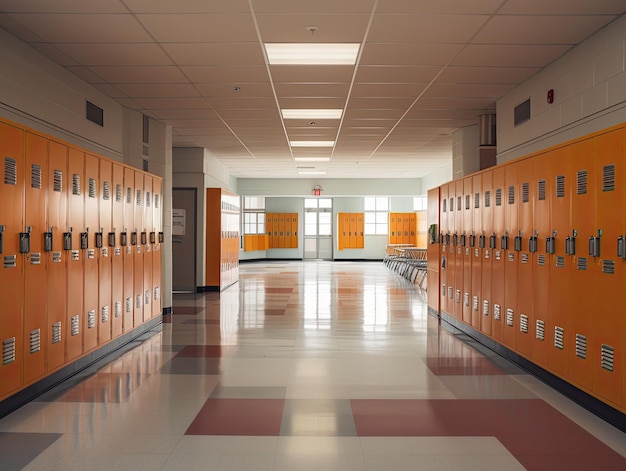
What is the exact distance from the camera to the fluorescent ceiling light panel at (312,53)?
18.2 feet

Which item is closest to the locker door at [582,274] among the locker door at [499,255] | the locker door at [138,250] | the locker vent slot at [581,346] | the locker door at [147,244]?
the locker vent slot at [581,346]

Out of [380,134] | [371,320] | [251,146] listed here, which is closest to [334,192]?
[251,146]

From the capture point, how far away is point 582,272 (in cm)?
→ 419

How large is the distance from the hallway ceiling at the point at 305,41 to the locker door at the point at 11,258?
1.31 meters

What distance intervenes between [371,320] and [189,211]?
5.76 metres

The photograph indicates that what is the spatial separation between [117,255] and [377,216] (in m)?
18.2

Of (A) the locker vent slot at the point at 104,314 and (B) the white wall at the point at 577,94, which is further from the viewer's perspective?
(A) the locker vent slot at the point at 104,314

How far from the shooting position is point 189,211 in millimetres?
12281

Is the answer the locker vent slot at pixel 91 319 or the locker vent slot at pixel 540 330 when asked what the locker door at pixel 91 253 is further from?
the locker vent slot at pixel 540 330

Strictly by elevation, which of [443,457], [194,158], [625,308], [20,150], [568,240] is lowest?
[443,457]

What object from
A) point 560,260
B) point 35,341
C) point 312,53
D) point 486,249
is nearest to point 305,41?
point 312,53

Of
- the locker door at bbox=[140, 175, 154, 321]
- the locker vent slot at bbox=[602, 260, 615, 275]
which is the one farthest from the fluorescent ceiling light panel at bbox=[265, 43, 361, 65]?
the locker vent slot at bbox=[602, 260, 615, 275]

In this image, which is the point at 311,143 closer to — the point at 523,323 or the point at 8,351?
the point at 523,323

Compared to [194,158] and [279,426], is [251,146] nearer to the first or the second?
[194,158]
